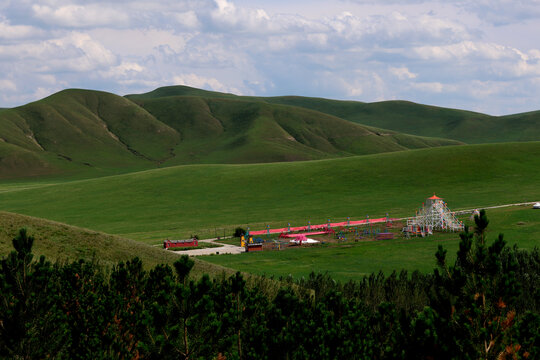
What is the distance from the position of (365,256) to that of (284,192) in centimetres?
5486

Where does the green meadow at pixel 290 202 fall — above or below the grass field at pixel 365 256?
above

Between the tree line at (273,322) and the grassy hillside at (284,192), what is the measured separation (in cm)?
5442

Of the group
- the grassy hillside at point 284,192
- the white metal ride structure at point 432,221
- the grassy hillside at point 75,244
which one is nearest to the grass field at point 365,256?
the white metal ride structure at point 432,221

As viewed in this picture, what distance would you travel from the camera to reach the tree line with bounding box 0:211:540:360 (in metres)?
9.86

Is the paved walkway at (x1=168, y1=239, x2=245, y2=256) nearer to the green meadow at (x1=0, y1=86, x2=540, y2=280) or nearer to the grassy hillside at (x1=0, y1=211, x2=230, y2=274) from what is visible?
the green meadow at (x1=0, y1=86, x2=540, y2=280)

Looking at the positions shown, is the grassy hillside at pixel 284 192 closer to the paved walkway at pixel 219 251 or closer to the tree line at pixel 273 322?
the paved walkway at pixel 219 251

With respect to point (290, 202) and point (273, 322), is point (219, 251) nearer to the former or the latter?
point (290, 202)

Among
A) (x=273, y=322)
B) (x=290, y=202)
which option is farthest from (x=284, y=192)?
(x=273, y=322)

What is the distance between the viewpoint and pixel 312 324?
11.6 m

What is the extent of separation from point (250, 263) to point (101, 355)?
36.0 metres

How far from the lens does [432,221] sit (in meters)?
62.2

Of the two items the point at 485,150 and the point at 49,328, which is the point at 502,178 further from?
the point at 49,328

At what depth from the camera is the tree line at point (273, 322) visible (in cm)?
986

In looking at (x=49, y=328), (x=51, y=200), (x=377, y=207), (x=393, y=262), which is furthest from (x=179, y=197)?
(x=49, y=328)
